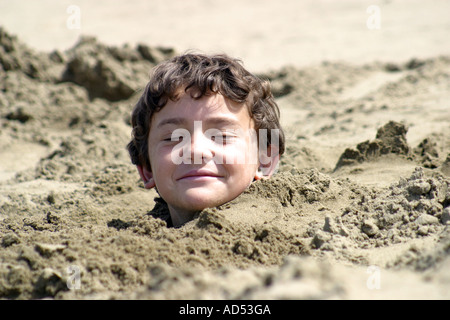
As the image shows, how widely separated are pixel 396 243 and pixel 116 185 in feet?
7.04

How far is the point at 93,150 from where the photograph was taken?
438cm

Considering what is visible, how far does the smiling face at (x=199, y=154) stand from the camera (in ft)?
8.47

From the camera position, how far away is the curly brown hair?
2.76m

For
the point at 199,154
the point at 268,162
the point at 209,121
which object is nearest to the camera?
the point at 199,154

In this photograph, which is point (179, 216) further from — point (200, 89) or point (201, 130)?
point (200, 89)

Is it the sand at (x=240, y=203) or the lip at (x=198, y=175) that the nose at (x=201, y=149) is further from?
the sand at (x=240, y=203)

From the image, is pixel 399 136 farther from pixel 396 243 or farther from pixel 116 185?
pixel 116 185

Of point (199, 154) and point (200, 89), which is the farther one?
point (200, 89)

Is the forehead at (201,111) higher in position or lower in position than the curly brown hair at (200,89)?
lower

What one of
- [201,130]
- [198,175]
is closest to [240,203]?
[198,175]

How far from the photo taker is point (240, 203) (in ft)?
8.68

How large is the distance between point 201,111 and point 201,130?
0.11m

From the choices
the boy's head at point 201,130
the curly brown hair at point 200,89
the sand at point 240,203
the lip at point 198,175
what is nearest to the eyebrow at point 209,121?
the boy's head at point 201,130

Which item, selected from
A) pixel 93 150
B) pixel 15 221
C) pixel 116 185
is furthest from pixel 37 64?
pixel 15 221
